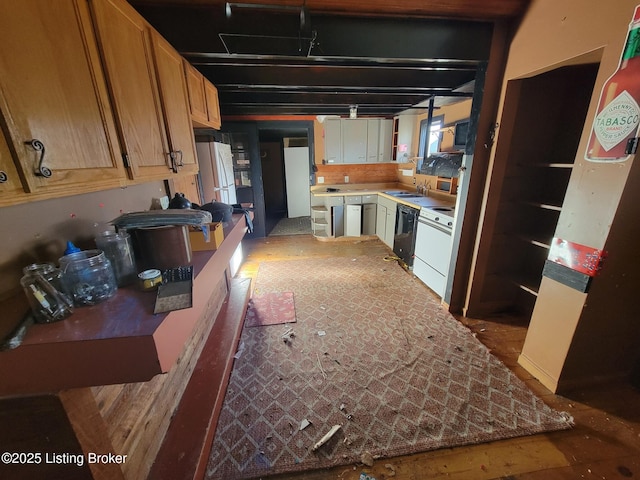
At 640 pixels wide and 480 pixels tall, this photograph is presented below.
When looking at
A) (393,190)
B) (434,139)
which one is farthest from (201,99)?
(393,190)

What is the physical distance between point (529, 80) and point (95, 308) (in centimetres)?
295

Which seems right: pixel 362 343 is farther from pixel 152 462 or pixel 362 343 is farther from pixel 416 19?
pixel 416 19

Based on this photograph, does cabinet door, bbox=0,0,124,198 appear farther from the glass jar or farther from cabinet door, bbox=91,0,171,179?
the glass jar

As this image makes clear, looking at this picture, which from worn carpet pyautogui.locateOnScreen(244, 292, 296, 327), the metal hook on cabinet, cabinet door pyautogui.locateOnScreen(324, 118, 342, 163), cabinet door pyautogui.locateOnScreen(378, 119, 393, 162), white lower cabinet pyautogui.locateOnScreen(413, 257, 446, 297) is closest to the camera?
the metal hook on cabinet

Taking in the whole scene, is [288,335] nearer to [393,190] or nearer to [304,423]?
[304,423]

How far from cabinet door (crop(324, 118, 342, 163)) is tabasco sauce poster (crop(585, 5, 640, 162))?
144 inches

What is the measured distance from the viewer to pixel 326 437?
139 centimetres

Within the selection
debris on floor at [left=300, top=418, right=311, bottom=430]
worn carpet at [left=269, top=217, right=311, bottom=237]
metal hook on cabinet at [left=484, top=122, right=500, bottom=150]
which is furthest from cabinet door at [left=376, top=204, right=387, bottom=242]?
debris on floor at [left=300, top=418, right=311, bottom=430]

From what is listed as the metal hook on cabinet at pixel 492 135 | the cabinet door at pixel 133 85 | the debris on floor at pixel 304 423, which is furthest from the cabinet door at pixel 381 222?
the cabinet door at pixel 133 85

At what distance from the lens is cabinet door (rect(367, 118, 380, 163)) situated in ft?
15.0

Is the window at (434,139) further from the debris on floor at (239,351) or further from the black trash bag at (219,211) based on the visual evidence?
the debris on floor at (239,351)

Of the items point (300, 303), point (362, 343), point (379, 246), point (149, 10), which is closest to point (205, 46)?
point (149, 10)

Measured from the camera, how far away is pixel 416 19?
5.77 feet

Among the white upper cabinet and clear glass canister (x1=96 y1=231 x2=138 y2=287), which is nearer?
clear glass canister (x1=96 y1=231 x2=138 y2=287)
